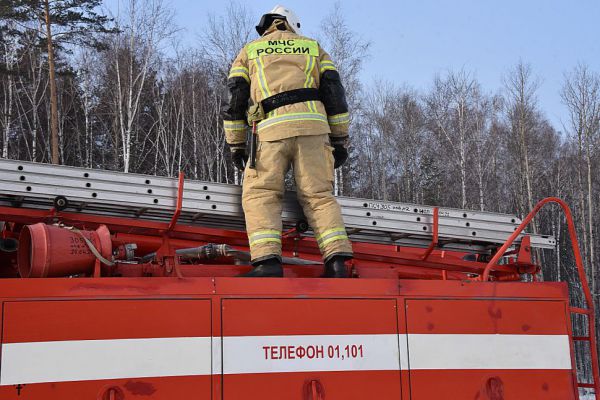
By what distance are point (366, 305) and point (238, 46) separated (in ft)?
79.7

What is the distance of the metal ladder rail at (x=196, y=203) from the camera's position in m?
3.79

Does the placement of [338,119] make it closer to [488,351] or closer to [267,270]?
[267,270]

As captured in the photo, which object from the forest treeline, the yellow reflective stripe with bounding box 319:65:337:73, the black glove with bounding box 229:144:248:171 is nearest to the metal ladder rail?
the black glove with bounding box 229:144:248:171

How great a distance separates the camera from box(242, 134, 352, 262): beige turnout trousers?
383 cm

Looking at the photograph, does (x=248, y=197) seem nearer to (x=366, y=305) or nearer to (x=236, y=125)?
(x=236, y=125)

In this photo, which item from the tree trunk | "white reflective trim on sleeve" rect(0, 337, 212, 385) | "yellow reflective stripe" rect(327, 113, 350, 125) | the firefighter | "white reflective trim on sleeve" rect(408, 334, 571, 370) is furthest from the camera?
the tree trunk

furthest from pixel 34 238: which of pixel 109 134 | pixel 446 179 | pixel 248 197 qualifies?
pixel 446 179

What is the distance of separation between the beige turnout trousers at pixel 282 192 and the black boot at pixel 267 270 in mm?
43

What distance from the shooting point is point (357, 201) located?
4.52 meters

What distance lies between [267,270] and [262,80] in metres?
1.25

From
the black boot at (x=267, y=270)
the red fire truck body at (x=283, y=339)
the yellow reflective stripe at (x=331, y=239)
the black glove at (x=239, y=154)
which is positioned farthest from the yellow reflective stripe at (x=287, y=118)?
the red fire truck body at (x=283, y=339)

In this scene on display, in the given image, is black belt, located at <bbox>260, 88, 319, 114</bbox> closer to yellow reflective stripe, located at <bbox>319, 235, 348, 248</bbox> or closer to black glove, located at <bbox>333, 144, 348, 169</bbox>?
black glove, located at <bbox>333, 144, 348, 169</bbox>

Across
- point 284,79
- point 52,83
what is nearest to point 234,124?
point 284,79

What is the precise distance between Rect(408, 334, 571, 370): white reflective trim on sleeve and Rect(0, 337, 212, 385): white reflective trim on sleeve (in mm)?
1290
